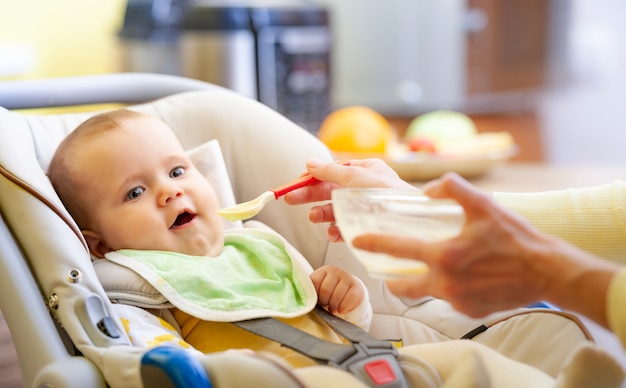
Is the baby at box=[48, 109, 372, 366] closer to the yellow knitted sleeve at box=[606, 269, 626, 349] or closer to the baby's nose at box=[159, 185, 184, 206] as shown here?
the baby's nose at box=[159, 185, 184, 206]

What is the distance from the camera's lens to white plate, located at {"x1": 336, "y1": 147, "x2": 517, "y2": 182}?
73.3 inches

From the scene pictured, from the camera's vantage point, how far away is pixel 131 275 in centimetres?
96

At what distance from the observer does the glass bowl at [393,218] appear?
732 millimetres

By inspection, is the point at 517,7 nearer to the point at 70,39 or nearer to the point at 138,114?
the point at 70,39

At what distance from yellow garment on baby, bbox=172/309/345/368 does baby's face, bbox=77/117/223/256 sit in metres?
0.09

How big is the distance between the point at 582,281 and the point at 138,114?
2.03 ft

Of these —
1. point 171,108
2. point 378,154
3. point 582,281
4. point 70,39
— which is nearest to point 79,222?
point 171,108

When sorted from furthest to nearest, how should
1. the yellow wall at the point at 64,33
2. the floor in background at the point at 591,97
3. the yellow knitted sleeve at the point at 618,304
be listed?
the floor in background at the point at 591,97 < the yellow wall at the point at 64,33 < the yellow knitted sleeve at the point at 618,304

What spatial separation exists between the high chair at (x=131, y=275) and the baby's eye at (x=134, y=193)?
0.10 m

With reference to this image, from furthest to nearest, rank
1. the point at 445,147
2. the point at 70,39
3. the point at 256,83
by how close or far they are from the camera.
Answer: the point at 70,39
the point at 256,83
the point at 445,147

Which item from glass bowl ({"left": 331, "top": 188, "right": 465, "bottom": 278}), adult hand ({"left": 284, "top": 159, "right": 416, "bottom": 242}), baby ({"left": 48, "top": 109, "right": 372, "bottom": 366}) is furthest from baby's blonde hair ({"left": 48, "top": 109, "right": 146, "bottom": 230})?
glass bowl ({"left": 331, "top": 188, "right": 465, "bottom": 278})

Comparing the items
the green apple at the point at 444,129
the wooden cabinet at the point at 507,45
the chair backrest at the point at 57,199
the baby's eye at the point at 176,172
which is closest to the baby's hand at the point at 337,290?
the chair backrest at the point at 57,199

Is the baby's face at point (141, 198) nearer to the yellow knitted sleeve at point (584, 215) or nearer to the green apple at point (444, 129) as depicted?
the yellow knitted sleeve at point (584, 215)

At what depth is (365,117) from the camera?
203 cm
